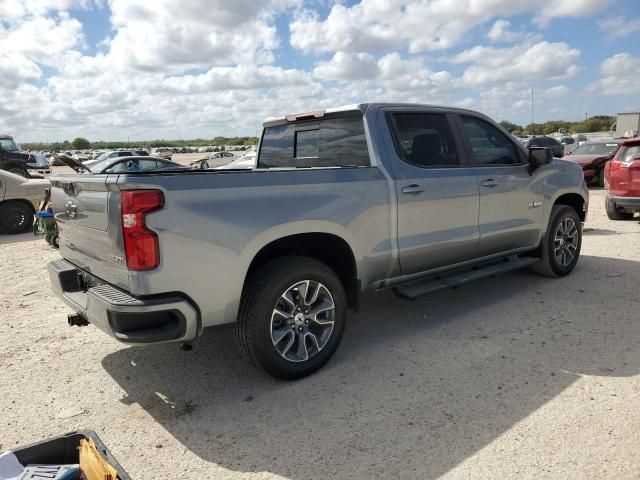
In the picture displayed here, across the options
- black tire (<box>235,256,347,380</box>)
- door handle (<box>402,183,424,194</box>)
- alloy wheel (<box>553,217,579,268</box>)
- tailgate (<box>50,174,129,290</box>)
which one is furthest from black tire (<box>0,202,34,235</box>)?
alloy wheel (<box>553,217,579,268</box>)

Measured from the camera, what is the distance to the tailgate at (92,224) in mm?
3059

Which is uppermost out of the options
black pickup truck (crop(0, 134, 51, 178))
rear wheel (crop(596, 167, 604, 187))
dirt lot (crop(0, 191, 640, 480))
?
black pickup truck (crop(0, 134, 51, 178))

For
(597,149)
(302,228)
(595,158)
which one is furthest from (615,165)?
(302,228)

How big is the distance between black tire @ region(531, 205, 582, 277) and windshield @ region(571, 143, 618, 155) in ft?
38.7

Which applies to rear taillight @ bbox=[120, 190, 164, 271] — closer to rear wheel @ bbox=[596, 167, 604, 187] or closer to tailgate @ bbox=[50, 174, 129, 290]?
tailgate @ bbox=[50, 174, 129, 290]

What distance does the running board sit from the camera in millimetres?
4324

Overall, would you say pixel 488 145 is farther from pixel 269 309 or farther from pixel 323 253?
pixel 269 309

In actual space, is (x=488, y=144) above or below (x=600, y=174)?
above

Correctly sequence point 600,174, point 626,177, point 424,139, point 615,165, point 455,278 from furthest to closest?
point 600,174 → point 615,165 → point 626,177 → point 455,278 → point 424,139

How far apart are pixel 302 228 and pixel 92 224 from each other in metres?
1.36

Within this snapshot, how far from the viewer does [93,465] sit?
211 centimetres

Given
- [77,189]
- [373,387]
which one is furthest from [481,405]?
[77,189]

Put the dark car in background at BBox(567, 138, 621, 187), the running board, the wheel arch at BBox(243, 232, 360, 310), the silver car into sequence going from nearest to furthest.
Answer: the wheel arch at BBox(243, 232, 360, 310) < the running board < the silver car < the dark car in background at BBox(567, 138, 621, 187)

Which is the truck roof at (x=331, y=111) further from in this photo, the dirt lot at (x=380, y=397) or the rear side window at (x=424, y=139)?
Answer: the dirt lot at (x=380, y=397)
